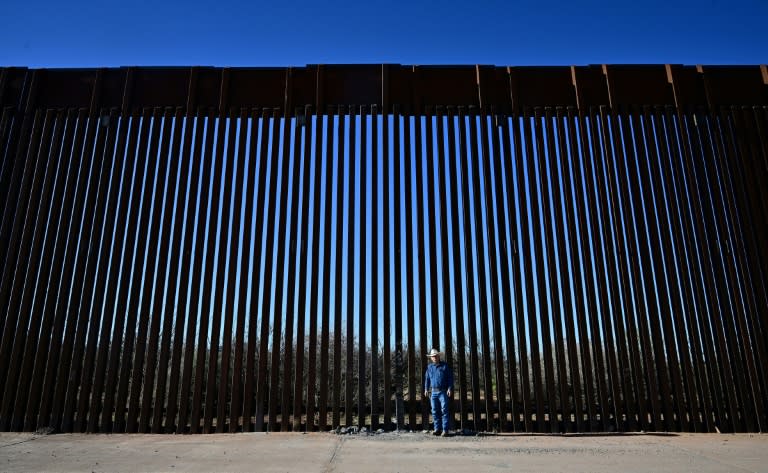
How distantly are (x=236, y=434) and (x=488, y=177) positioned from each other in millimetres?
5631

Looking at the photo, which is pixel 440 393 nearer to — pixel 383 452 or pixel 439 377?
pixel 439 377

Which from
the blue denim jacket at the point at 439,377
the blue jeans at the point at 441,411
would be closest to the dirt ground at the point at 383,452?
the blue jeans at the point at 441,411

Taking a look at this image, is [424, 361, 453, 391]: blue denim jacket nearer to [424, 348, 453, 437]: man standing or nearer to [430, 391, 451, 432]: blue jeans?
[424, 348, 453, 437]: man standing

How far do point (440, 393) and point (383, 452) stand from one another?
1.61 metres

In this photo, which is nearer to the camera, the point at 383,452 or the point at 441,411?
the point at 383,452

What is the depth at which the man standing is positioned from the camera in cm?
702

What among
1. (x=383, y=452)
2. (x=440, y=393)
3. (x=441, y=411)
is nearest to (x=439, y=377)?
(x=440, y=393)

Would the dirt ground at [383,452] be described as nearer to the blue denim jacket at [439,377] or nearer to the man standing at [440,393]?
the man standing at [440,393]

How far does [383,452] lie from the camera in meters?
5.65

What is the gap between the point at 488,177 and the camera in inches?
336

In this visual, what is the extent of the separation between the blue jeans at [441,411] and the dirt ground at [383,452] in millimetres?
264

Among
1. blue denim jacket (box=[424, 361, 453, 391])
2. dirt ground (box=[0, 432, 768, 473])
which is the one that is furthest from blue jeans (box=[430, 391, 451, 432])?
dirt ground (box=[0, 432, 768, 473])

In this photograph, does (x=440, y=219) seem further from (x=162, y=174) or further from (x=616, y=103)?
(x=162, y=174)

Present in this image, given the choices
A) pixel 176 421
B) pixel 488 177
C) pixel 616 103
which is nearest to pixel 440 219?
pixel 488 177
